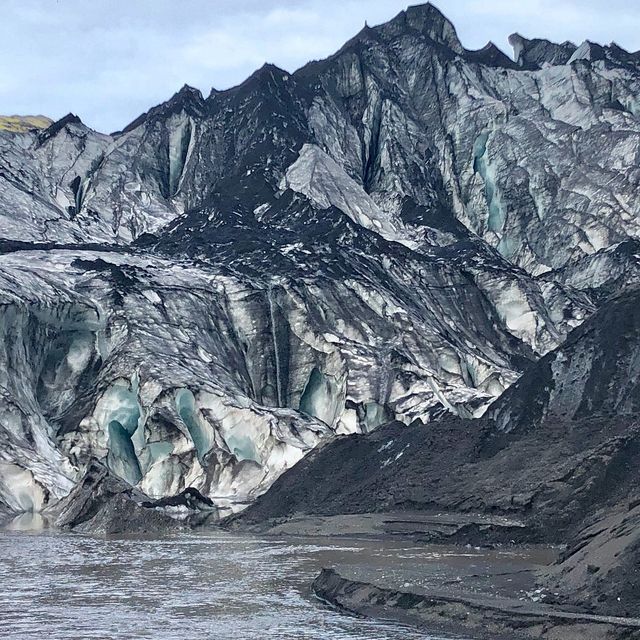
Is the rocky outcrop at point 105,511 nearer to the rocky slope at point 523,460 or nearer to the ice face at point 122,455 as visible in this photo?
the rocky slope at point 523,460

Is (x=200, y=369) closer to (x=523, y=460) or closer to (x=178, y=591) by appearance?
(x=523, y=460)

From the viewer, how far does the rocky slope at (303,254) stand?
64.2 metres

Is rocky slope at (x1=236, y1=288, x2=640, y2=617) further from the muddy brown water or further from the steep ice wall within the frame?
the steep ice wall

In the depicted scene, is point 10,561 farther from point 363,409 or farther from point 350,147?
point 350,147

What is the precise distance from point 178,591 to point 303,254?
60.6m

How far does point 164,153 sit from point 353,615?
99461 millimetres

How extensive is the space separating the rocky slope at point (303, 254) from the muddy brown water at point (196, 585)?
14764 millimetres

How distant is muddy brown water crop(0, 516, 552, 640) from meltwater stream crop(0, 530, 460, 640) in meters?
0.02

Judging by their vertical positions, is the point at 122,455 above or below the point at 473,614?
above

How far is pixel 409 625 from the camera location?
1853 cm

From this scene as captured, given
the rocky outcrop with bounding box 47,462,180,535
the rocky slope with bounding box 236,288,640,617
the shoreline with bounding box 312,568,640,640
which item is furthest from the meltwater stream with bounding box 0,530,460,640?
the rocky outcrop with bounding box 47,462,180,535

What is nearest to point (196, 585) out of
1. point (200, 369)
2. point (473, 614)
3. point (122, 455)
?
point (473, 614)

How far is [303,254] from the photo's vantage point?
83875 mm

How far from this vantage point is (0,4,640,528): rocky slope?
6425cm
